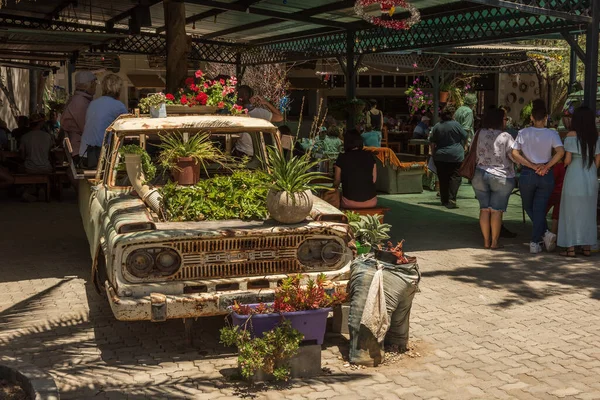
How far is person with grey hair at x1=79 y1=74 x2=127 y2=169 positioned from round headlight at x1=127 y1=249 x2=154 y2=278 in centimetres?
433

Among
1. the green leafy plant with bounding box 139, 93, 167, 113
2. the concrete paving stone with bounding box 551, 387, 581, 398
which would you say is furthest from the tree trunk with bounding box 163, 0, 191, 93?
the concrete paving stone with bounding box 551, 387, 581, 398

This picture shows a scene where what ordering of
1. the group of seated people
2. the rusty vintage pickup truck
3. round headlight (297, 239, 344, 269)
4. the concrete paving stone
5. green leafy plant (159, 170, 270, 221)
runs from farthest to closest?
1. the group of seated people
2. green leafy plant (159, 170, 270, 221)
3. round headlight (297, 239, 344, 269)
4. the rusty vintage pickup truck
5. the concrete paving stone

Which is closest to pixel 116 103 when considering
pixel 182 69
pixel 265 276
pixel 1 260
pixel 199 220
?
pixel 182 69

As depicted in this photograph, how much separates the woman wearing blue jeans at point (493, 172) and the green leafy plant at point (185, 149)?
13.8ft

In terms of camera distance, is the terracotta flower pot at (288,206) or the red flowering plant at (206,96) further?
the red flowering plant at (206,96)

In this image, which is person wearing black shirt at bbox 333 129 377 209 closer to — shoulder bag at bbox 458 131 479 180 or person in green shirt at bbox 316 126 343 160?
shoulder bag at bbox 458 131 479 180

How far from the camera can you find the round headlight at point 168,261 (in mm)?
5758

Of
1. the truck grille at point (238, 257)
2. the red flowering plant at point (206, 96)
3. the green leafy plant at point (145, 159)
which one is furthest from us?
the red flowering plant at point (206, 96)

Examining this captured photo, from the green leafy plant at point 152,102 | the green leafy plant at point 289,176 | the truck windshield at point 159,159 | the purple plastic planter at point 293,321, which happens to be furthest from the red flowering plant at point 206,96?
the purple plastic planter at point 293,321

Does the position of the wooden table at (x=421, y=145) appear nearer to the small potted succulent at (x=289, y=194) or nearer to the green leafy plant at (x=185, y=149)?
the green leafy plant at (x=185, y=149)

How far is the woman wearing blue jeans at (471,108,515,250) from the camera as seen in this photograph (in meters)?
10.0

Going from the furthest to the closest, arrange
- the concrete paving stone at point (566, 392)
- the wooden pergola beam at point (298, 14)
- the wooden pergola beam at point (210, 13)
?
1. the wooden pergola beam at point (210, 13)
2. the wooden pergola beam at point (298, 14)
3. the concrete paving stone at point (566, 392)

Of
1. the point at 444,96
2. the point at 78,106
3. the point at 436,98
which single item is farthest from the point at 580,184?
the point at 436,98

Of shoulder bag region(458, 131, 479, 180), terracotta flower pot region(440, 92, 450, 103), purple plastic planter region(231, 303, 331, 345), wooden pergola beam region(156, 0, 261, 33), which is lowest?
purple plastic planter region(231, 303, 331, 345)
